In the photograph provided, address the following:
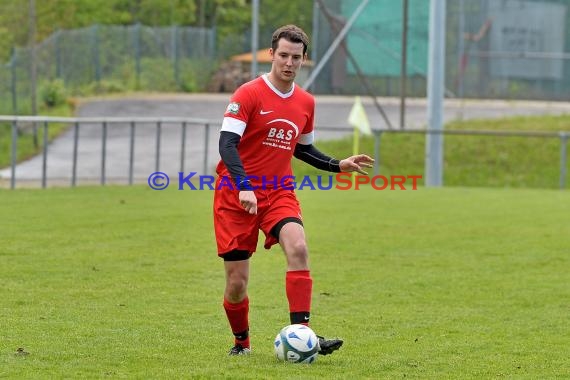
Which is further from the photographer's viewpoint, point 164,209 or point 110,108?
point 110,108

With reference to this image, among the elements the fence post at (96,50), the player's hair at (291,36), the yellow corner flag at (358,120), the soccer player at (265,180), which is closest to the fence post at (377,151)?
the yellow corner flag at (358,120)

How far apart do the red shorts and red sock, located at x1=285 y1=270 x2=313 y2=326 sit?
12.0 inches

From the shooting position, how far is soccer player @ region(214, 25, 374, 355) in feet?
24.5

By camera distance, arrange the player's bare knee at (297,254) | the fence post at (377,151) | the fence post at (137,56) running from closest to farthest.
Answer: the player's bare knee at (297,254) → the fence post at (377,151) → the fence post at (137,56)

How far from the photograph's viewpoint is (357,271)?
12438 mm

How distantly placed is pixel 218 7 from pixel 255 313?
5316 cm

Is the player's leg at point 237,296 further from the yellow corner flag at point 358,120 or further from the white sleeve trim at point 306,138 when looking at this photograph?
the yellow corner flag at point 358,120

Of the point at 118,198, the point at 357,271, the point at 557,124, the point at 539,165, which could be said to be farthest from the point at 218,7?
the point at 357,271

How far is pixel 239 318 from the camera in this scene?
783 centimetres

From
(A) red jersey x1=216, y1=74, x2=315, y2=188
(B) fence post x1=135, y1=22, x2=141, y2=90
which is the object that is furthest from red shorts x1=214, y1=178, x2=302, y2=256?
(B) fence post x1=135, y1=22, x2=141, y2=90

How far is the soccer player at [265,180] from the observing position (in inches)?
294

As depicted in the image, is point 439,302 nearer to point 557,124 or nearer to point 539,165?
point 539,165

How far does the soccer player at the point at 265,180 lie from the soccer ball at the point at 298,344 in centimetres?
9

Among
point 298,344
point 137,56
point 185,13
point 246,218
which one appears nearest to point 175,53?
point 137,56
